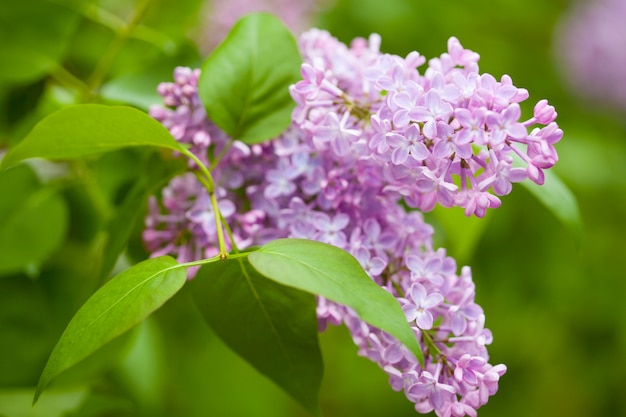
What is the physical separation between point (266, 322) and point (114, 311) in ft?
0.45

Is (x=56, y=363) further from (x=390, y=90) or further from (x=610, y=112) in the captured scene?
(x=610, y=112)

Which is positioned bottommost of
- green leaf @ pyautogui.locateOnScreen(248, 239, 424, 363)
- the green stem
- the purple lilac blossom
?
the green stem

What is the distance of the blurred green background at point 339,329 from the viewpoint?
863 mm

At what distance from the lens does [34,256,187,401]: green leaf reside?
457mm

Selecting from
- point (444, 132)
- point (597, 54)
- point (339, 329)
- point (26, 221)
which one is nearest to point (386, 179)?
point (444, 132)

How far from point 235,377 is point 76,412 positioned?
83cm

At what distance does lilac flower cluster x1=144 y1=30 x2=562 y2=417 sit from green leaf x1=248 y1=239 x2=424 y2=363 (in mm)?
78

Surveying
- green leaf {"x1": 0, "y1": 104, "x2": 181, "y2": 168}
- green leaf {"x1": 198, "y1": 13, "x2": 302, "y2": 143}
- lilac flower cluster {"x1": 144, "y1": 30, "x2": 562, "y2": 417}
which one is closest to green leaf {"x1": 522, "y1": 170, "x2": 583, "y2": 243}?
lilac flower cluster {"x1": 144, "y1": 30, "x2": 562, "y2": 417}

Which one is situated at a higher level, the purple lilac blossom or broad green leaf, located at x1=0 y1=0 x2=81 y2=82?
the purple lilac blossom

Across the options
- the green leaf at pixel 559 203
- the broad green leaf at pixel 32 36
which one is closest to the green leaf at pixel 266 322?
the green leaf at pixel 559 203

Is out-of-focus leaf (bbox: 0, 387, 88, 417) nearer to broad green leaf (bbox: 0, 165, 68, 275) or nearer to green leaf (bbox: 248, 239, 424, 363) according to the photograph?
broad green leaf (bbox: 0, 165, 68, 275)

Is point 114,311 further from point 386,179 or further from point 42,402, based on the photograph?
point 42,402

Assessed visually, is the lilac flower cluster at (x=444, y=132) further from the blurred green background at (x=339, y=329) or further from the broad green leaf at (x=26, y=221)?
the broad green leaf at (x=26, y=221)

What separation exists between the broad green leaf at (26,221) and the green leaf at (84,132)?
1.01 ft
